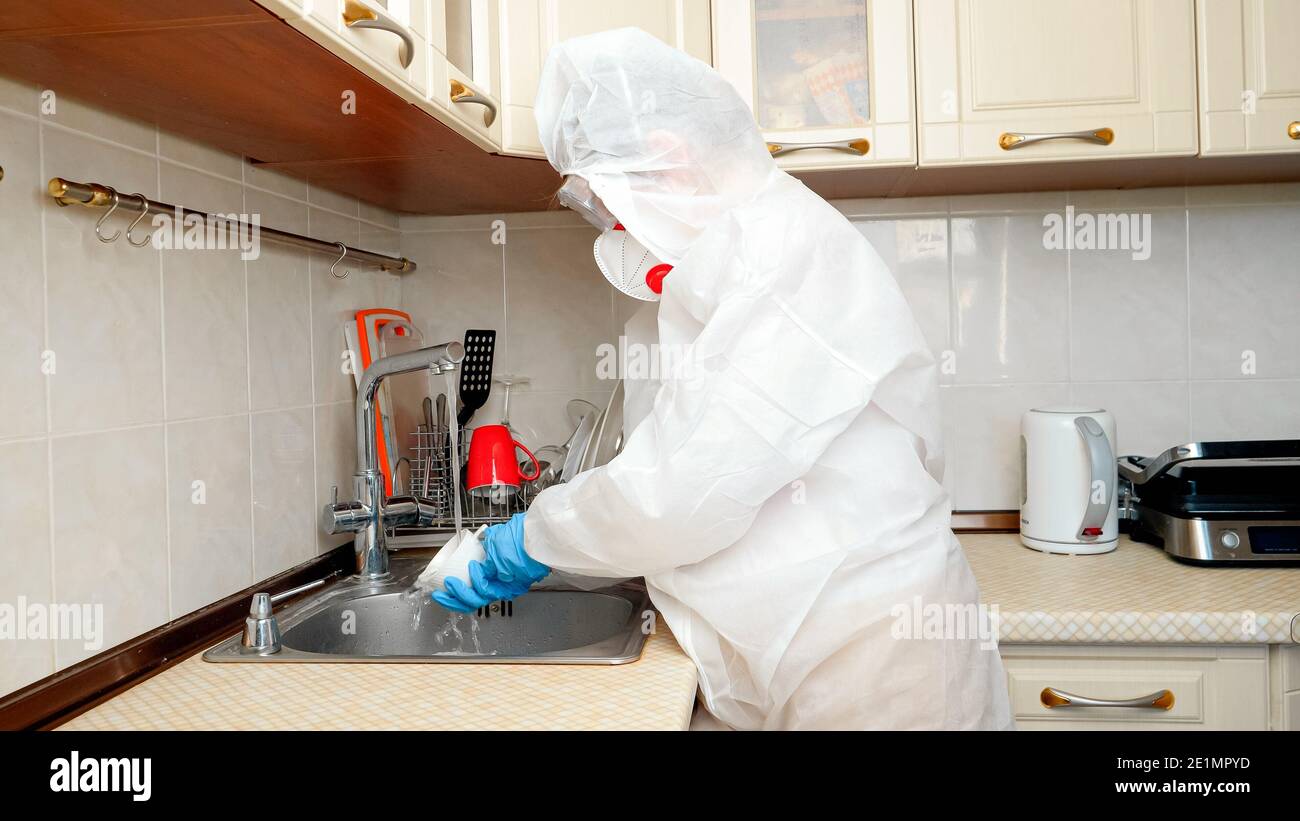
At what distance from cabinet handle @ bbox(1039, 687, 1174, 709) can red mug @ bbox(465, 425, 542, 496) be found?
34.2 inches

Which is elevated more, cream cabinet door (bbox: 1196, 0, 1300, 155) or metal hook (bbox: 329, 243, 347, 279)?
cream cabinet door (bbox: 1196, 0, 1300, 155)

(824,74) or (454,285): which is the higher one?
(824,74)

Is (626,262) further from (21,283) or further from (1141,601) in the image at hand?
(1141,601)

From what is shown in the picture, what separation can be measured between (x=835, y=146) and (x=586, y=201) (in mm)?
455

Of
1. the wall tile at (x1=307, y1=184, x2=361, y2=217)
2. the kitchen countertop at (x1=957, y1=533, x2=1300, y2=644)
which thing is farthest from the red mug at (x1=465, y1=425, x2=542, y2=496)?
the kitchen countertop at (x1=957, y1=533, x2=1300, y2=644)

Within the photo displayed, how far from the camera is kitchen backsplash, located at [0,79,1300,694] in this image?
93 cm

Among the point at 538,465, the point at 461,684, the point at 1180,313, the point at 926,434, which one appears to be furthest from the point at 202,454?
the point at 1180,313

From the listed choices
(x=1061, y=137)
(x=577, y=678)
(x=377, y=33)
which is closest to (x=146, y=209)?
(x=377, y=33)

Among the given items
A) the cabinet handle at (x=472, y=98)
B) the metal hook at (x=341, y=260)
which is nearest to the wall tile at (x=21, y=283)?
the cabinet handle at (x=472, y=98)

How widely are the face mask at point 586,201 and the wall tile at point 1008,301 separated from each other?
0.83 meters

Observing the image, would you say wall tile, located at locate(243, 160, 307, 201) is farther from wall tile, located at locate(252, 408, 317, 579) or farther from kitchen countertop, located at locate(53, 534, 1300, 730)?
kitchen countertop, located at locate(53, 534, 1300, 730)

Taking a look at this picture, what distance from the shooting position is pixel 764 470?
1007 millimetres

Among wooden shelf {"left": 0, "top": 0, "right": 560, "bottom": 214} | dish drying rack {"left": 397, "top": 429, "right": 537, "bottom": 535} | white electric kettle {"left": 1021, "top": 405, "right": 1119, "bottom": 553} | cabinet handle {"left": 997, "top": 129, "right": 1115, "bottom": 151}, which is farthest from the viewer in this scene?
dish drying rack {"left": 397, "top": 429, "right": 537, "bottom": 535}

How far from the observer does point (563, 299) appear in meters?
1.84
